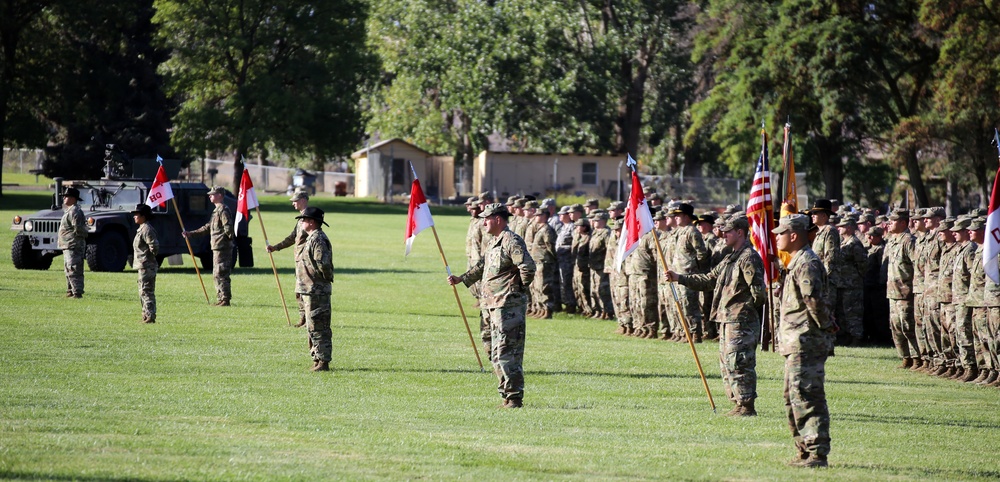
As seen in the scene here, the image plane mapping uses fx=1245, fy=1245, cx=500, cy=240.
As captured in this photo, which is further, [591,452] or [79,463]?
[591,452]

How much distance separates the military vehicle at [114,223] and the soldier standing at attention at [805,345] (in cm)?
1964

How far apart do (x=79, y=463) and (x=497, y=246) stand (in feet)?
15.3

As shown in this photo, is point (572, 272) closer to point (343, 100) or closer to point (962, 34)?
point (962, 34)

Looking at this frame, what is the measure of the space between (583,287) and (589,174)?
41.8m

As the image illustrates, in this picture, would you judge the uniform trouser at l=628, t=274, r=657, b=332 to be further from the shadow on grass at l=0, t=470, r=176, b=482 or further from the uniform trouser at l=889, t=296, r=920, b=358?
the shadow on grass at l=0, t=470, r=176, b=482

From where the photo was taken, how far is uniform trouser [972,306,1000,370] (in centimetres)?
1432

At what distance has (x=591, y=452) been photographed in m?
9.71

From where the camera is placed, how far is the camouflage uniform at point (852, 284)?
706 inches

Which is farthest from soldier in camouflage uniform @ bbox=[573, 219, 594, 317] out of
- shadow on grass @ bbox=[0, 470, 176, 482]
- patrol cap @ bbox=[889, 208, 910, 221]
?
shadow on grass @ bbox=[0, 470, 176, 482]

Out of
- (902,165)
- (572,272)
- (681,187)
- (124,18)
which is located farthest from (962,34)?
(124,18)

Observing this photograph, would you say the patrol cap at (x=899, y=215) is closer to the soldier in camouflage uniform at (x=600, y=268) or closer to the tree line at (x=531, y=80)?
the soldier in camouflage uniform at (x=600, y=268)

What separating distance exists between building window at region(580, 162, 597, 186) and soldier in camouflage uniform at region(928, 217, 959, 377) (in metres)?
48.3

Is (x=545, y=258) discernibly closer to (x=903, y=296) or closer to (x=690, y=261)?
(x=690, y=261)

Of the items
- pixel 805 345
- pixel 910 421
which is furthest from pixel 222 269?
pixel 805 345
